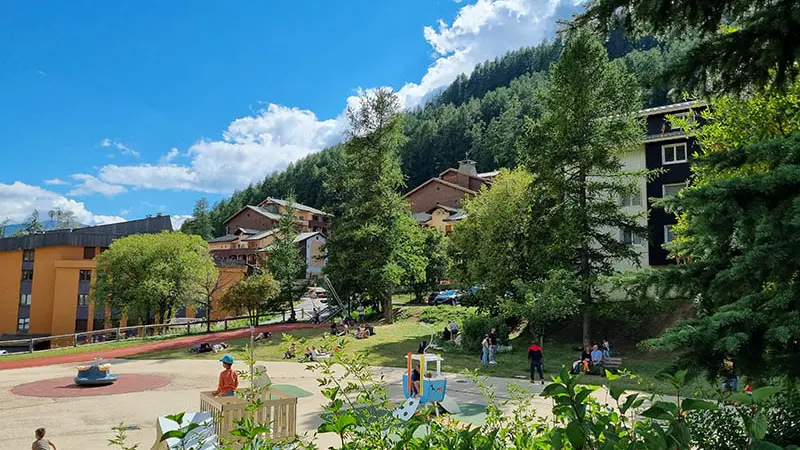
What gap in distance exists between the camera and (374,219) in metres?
37.8

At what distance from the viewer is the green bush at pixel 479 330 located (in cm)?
2723

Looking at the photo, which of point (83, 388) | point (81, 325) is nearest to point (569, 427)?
point (83, 388)

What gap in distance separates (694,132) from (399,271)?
20875 mm

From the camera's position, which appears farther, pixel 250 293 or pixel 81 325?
pixel 81 325

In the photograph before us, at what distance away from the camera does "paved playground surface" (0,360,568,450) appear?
12.4 m

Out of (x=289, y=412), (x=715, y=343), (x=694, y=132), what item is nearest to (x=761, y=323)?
(x=715, y=343)

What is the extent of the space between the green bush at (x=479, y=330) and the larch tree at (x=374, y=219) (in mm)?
9162

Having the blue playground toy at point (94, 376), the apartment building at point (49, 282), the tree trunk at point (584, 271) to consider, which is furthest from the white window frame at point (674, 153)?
the apartment building at point (49, 282)

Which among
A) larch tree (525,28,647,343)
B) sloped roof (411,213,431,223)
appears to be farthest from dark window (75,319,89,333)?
larch tree (525,28,647,343)

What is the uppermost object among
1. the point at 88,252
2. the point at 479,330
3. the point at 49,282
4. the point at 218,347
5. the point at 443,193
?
→ the point at 443,193

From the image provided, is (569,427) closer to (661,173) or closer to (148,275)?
(661,173)

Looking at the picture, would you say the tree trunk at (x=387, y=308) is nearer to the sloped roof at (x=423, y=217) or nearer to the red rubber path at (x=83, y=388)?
the red rubber path at (x=83, y=388)

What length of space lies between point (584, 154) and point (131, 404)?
21.0 m

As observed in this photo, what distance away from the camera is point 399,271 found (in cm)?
3612
